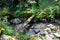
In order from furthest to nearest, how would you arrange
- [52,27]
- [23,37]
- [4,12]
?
[4,12], [52,27], [23,37]

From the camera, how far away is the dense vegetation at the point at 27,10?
6913 millimetres

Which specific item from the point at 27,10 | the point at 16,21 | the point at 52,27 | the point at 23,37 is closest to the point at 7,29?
the point at 23,37

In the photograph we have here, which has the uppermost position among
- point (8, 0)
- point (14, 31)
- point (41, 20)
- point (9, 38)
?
point (8, 0)

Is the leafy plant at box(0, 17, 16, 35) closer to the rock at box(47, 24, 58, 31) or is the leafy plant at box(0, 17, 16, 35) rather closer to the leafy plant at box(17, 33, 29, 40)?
the leafy plant at box(17, 33, 29, 40)

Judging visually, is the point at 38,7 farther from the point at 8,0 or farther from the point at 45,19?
the point at 8,0

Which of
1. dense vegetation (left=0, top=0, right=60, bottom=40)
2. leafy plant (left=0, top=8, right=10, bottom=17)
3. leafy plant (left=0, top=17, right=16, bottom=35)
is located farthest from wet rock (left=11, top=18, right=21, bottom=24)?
leafy plant (left=0, top=17, right=16, bottom=35)

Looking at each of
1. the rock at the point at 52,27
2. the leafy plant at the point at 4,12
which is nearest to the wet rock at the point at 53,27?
the rock at the point at 52,27

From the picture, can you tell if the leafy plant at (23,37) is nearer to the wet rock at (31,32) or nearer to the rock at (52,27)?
the wet rock at (31,32)

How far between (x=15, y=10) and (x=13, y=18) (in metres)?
0.39

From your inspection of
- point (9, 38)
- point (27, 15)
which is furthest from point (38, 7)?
point (9, 38)

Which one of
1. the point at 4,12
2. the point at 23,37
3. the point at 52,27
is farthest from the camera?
the point at 4,12

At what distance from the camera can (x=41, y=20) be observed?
22.7 feet

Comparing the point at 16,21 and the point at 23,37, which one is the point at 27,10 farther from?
the point at 23,37

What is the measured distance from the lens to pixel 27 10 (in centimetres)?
716
